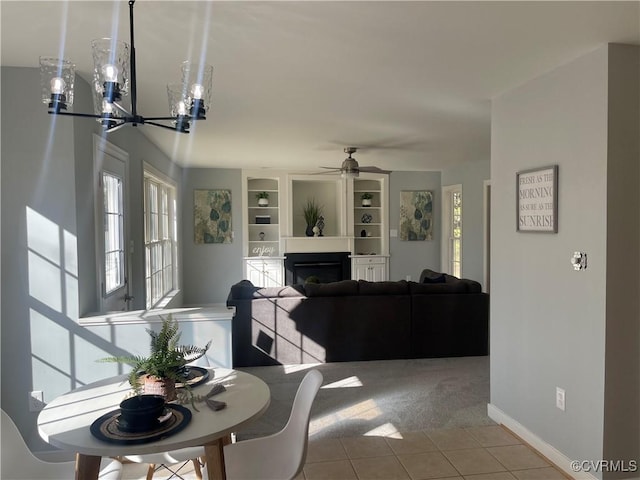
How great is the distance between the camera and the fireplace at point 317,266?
26.4 ft

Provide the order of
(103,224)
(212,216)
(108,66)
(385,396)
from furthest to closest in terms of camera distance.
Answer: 1. (212,216)
2. (385,396)
3. (103,224)
4. (108,66)

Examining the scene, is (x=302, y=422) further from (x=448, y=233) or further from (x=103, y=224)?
(x=448, y=233)

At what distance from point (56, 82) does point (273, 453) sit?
5.83 feet

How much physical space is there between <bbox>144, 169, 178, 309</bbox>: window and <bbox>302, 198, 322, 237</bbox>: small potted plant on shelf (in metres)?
2.33

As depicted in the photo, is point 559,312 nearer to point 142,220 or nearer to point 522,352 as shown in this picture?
point 522,352

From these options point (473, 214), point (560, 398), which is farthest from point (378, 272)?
point (560, 398)

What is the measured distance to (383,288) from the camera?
4.90 m

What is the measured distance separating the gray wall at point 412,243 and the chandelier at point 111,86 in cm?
676

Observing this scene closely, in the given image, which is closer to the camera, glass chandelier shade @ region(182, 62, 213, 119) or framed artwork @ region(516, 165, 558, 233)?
glass chandelier shade @ region(182, 62, 213, 119)

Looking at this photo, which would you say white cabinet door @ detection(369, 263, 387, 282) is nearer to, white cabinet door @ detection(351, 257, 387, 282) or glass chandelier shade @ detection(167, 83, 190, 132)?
white cabinet door @ detection(351, 257, 387, 282)

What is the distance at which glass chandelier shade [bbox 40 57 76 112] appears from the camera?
68.0 inches

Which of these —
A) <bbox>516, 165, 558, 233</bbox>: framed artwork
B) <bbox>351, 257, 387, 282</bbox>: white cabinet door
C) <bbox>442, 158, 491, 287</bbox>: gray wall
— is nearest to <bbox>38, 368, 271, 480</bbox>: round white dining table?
<bbox>516, 165, 558, 233</bbox>: framed artwork

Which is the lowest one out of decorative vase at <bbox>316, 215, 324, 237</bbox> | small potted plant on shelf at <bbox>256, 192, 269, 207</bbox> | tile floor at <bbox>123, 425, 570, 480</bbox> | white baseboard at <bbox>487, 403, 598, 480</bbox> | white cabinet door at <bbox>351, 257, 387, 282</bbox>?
tile floor at <bbox>123, 425, 570, 480</bbox>

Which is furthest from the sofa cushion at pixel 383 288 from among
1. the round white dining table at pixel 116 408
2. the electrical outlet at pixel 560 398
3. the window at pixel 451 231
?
the window at pixel 451 231
